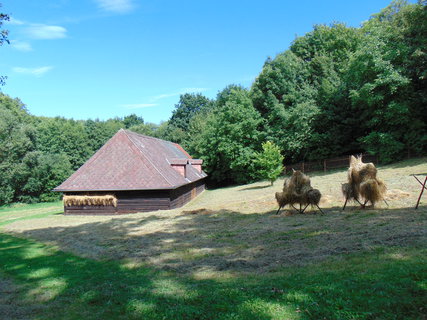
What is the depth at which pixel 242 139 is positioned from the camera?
3916 centimetres

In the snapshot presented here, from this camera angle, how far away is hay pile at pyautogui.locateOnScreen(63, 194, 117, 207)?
890 inches

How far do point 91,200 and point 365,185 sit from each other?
18.5m

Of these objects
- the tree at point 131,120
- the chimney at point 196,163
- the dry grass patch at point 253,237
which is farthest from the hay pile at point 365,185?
the tree at point 131,120

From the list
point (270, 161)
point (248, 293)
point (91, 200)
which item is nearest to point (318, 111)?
point (270, 161)

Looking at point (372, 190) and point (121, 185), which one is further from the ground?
point (121, 185)

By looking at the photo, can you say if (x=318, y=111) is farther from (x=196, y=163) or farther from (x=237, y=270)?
(x=237, y=270)

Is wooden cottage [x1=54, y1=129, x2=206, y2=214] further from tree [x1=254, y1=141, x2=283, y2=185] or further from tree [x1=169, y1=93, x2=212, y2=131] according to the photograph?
tree [x1=169, y1=93, x2=212, y2=131]

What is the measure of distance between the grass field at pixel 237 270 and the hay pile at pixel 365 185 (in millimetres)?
581

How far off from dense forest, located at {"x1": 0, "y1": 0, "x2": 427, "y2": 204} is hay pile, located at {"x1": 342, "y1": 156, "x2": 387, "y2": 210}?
18426 mm

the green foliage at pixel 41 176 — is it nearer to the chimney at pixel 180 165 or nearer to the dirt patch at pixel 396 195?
the chimney at pixel 180 165

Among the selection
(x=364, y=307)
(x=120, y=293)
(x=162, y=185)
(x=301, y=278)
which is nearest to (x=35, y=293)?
(x=120, y=293)

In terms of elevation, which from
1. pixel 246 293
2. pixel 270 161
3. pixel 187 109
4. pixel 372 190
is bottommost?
pixel 246 293

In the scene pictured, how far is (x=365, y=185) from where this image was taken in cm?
1225

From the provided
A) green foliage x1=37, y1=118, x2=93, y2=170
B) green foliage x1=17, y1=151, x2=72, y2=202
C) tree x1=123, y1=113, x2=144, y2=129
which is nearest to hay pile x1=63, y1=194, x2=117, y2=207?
green foliage x1=17, y1=151, x2=72, y2=202
